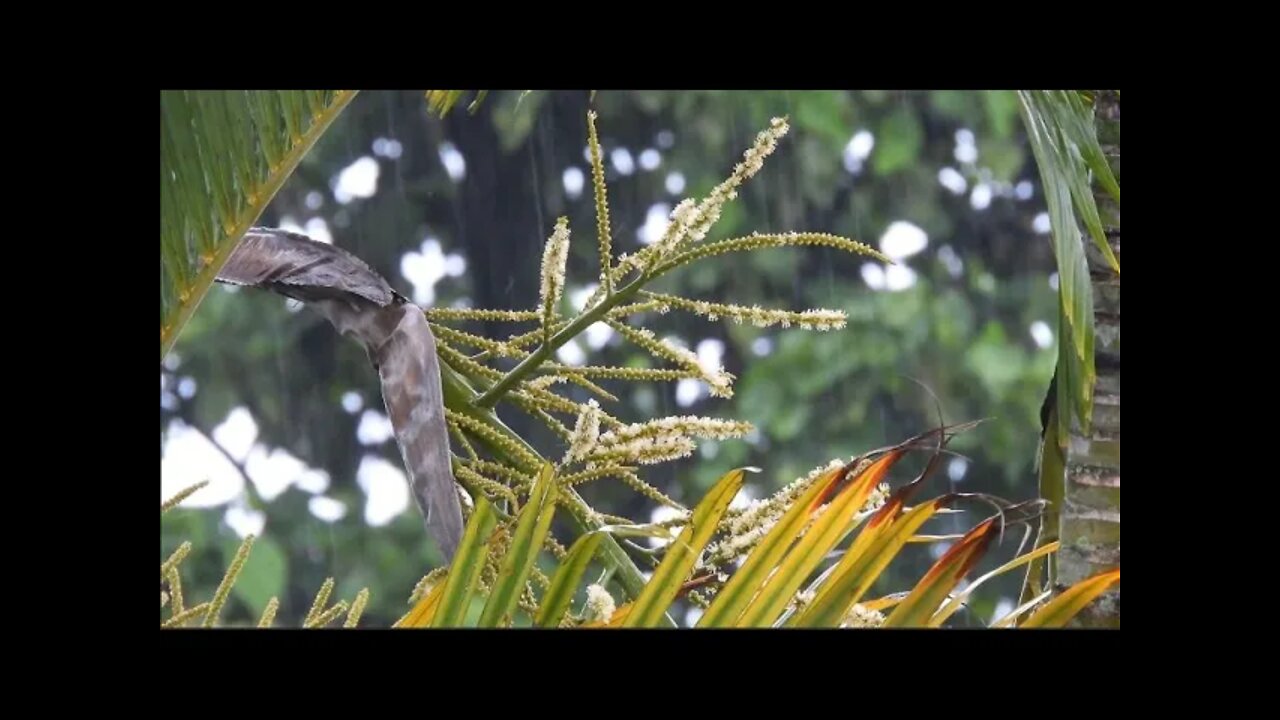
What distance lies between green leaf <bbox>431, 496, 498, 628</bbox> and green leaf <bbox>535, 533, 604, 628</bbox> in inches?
1.8

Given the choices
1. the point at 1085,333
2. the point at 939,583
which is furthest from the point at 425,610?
the point at 1085,333

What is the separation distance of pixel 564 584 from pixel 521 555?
0.03 metres

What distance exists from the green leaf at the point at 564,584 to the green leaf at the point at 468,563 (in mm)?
47

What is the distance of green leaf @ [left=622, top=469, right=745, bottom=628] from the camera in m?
0.98

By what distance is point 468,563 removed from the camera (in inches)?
38.7

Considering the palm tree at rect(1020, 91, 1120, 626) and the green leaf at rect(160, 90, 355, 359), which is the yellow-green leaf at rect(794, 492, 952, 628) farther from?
the green leaf at rect(160, 90, 355, 359)

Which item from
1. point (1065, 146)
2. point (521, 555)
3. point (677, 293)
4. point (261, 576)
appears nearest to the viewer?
point (521, 555)

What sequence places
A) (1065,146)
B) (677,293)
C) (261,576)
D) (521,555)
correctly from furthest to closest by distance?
(677,293)
(261,576)
(1065,146)
(521,555)

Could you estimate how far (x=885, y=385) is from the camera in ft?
14.6

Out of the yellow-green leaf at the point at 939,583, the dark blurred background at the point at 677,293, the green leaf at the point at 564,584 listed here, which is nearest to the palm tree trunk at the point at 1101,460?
the yellow-green leaf at the point at 939,583

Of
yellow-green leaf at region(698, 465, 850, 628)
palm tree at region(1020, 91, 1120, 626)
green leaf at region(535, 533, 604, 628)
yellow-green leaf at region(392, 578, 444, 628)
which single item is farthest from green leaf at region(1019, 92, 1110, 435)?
yellow-green leaf at region(392, 578, 444, 628)

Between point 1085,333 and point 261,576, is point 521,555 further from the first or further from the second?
point 261,576
